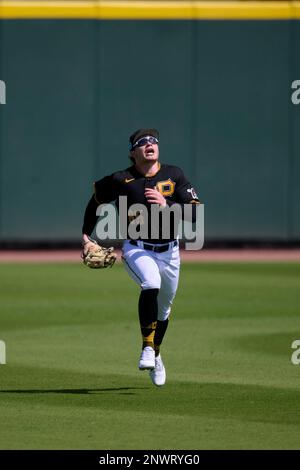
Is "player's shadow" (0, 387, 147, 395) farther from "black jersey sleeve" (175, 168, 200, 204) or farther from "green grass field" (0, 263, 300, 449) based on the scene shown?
"black jersey sleeve" (175, 168, 200, 204)

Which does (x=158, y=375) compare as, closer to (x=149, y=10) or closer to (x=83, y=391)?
(x=83, y=391)

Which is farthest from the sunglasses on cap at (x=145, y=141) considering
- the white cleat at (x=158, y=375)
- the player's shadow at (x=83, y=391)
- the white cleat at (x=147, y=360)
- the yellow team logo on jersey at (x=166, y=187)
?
the player's shadow at (x=83, y=391)

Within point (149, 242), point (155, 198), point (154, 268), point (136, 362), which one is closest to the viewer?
point (155, 198)

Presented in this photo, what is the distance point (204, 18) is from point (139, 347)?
1127cm

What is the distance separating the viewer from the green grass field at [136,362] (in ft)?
29.3

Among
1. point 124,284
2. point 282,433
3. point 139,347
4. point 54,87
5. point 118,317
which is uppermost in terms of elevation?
point 54,87

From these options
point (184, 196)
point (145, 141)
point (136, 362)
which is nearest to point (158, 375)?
point (184, 196)

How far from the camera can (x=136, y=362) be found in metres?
12.6

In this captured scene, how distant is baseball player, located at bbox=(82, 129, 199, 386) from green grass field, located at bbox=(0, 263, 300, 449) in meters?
0.64

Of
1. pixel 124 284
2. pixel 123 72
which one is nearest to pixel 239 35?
pixel 123 72

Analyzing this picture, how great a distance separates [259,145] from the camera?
79.4 feet

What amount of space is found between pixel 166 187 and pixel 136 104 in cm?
1316

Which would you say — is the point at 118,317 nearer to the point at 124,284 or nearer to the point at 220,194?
the point at 124,284

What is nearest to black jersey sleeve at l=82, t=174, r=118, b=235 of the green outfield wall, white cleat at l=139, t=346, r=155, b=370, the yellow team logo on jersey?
the yellow team logo on jersey
